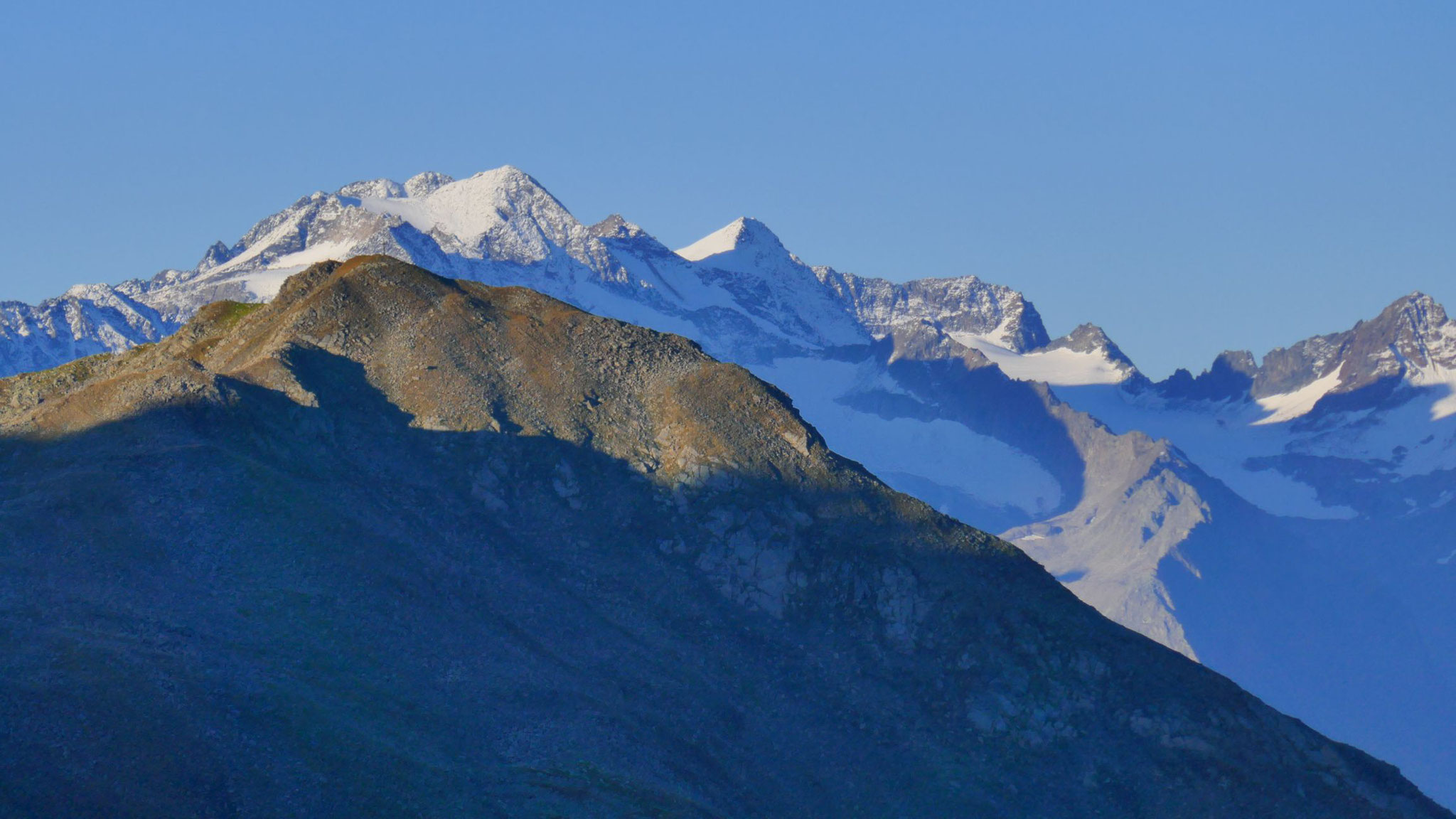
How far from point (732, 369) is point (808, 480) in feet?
53.0

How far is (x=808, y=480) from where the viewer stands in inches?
5404

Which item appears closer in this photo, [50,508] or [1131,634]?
[50,508]

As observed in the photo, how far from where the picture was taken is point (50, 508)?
4090 inches

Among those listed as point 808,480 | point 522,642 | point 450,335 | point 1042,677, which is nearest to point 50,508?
point 522,642

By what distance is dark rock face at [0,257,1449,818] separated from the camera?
8700 centimetres

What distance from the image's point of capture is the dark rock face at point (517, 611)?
87000 mm

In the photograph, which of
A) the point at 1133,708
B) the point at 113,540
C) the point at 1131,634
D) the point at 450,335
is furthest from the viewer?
the point at 450,335

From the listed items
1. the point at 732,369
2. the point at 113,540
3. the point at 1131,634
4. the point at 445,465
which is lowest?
the point at 113,540

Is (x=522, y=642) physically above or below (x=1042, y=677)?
below

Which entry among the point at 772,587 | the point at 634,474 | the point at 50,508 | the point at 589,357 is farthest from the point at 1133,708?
the point at 50,508

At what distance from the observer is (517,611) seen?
377 ft

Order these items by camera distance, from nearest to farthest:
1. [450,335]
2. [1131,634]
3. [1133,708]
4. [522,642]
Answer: [522,642] < [1133,708] < [1131,634] < [450,335]

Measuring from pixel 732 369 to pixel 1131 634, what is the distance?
140 ft

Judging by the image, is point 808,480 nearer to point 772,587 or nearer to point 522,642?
point 772,587
